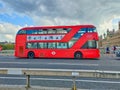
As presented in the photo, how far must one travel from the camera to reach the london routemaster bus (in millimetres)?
24344

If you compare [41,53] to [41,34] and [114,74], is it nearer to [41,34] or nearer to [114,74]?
[41,34]

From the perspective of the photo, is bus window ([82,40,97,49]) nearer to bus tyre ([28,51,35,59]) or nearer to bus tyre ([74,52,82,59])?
bus tyre ([74,52,82,59])

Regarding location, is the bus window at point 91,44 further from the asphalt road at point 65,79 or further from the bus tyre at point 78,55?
the asphalt road at point 65,79

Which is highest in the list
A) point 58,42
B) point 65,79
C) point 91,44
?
point 58,42

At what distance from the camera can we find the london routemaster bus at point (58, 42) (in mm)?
24344

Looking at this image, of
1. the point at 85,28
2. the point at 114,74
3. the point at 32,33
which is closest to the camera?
the point at 114,74

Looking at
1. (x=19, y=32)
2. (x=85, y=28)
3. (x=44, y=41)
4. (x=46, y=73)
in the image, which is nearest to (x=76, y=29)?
(x=85, y=28)

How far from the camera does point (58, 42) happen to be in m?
25.2

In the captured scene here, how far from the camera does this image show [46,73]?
6500mm

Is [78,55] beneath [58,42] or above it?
beneath

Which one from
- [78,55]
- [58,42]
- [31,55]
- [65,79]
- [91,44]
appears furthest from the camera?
[31,55]

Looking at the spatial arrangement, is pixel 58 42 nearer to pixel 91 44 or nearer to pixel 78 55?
pixel 78 55

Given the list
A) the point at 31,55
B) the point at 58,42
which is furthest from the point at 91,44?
the point at 31,55

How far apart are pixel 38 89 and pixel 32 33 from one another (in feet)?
66.1
